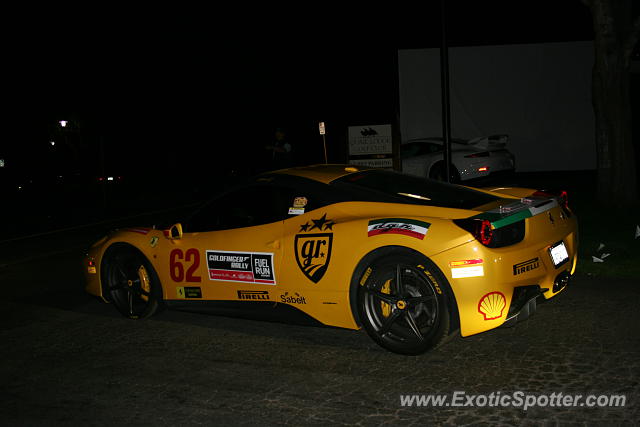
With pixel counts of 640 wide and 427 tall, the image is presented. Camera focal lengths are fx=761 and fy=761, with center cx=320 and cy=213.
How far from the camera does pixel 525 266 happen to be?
518 cm

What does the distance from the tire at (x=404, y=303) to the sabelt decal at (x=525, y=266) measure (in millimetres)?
481

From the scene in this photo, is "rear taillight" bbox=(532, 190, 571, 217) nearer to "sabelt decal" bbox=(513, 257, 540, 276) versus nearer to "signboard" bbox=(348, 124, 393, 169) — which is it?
"sabelt decal" bbox=(513, 257, 540, 276)

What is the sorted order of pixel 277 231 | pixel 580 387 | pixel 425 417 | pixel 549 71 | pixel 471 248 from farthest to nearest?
A: 1. pixel 549 71
2. pixel 277 231
3. pixel 471 248
4. pixel 580 387
5. pixel 425 417

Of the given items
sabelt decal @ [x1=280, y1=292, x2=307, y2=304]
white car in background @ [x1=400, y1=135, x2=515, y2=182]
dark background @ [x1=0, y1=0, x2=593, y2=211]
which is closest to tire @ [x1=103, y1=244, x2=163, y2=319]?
sabelt decal @ [x1=280, y1=292, x2=307, y2=304]

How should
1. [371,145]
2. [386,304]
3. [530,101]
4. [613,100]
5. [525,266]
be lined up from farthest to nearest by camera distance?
1. [530,101]
2. [371,145]
3. [613,100]
4. [386,304]
5. [525,266]

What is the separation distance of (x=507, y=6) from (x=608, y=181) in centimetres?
1484

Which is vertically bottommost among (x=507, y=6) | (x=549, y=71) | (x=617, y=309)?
(x=617, y=309)

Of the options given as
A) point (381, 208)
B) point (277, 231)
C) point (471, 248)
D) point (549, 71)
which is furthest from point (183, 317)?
point (549, 71)

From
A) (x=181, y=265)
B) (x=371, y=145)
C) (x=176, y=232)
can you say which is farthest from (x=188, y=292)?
(x=371, y=145)

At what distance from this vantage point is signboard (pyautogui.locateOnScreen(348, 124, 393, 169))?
49.7 ft

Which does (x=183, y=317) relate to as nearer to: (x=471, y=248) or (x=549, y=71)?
(x=471, y=248)

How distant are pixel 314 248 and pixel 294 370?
0.94 meters

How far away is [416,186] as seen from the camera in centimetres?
626

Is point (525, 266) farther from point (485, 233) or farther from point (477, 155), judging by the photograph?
point (477, 155)
